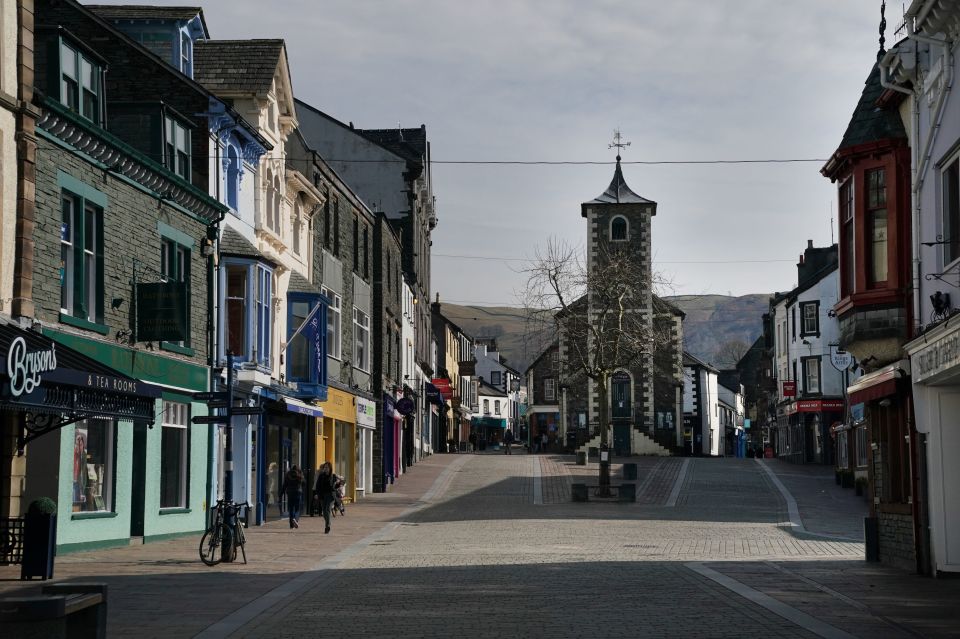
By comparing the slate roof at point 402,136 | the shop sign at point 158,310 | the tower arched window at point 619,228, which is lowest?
the shop sign at point 158,310

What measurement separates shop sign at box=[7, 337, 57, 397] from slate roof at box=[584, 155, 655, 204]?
67.1 meters

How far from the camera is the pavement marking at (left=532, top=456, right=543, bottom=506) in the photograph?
4303 cm

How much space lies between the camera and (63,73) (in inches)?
892

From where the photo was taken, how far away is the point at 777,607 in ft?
48.8

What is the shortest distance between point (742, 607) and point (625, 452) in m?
64.8

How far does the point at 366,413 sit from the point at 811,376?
117 ft

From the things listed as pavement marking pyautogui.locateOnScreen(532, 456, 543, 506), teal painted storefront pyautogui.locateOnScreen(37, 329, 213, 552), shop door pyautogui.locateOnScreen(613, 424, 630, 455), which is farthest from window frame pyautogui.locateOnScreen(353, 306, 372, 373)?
shop door pyautogui.locateOnScreen(613, 424, 630, 455)

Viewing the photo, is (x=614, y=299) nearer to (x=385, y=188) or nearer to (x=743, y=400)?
(x=385, y=188)

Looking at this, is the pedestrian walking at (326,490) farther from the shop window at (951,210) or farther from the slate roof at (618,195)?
the slate roof at (618,195)

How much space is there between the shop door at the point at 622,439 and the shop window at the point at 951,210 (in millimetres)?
61006

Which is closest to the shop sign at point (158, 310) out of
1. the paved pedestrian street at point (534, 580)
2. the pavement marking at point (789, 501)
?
the paved pedestrian street at point (534, 580)

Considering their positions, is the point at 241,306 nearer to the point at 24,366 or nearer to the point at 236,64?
the point at 236,64

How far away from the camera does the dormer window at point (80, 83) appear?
74.6 feet

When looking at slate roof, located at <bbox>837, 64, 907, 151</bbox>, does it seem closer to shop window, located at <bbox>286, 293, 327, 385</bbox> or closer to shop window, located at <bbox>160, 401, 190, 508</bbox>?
shop window, located at <bbox>160, 401, 190, 508</bbox>
